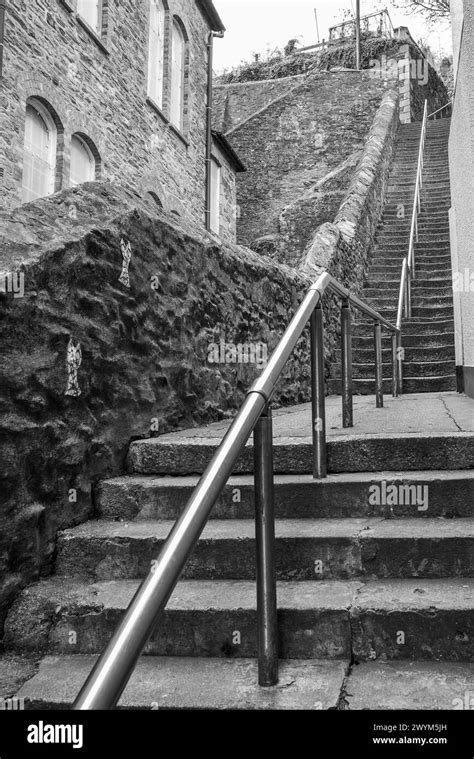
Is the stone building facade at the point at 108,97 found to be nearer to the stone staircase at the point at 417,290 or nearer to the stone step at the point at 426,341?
the stone staircase at the point at 417,290

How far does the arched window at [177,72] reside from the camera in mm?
11945

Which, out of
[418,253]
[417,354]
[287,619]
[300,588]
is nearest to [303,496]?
[300,588]

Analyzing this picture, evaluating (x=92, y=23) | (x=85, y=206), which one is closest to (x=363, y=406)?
(x=85, y=206)

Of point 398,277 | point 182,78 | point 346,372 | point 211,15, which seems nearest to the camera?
point 346,372

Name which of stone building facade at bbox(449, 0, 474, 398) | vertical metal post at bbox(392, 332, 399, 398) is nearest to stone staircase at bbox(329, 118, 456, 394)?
vertical metal post at bbox(392, 332, 399, 398)

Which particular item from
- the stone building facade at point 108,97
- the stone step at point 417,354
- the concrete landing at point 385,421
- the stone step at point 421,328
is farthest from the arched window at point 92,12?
the concrete landing at point 385,421

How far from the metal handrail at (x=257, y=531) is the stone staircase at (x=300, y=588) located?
0.16 metres

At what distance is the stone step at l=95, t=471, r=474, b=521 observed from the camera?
7.93 ft

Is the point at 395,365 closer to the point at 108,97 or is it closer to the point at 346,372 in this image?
the point at 346,372

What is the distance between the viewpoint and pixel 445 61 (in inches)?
1061

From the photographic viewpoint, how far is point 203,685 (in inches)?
71.5

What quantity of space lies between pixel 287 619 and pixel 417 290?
6384 millimetres

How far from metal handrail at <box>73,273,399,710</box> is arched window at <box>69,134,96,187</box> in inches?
245

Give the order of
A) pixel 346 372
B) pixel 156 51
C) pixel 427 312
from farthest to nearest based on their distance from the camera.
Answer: pixel 156 51 → pixel 427 312 → pixel 346 372
